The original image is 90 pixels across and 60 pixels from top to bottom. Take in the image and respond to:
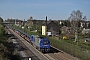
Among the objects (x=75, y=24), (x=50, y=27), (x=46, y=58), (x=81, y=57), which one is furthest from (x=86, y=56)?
(x=50, y=27)

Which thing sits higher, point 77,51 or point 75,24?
point 75,24

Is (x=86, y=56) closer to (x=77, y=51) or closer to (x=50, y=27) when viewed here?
(x=77, y=51)

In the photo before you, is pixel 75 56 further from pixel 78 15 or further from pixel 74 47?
pixel 78 15

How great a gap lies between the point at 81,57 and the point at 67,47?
21.2 ft

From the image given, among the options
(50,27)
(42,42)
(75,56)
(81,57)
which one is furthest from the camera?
(50,27)

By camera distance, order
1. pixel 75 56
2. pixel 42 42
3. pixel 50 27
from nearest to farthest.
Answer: pixel 75 56 < pixel 42 42 < pixel 50 27

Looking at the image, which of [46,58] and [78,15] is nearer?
[46,58]

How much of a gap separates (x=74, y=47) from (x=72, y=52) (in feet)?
4.53

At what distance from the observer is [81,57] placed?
1130 inches

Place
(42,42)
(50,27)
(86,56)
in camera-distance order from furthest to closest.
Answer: (50,27) < (42,42) < (86,56)

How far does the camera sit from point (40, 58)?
3053 cm

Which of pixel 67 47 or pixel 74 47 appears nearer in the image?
pixel 74 47

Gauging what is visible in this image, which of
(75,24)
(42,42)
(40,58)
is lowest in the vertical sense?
(40,58)

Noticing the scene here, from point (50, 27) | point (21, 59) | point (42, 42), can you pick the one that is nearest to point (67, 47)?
point (42, 42)
